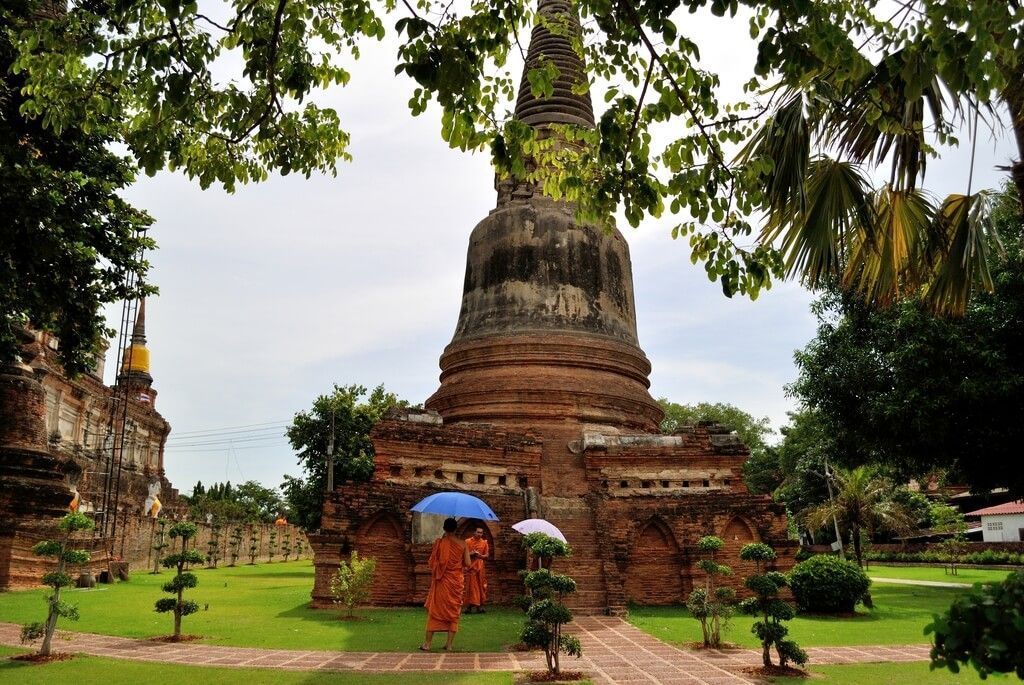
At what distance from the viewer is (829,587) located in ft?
38.2

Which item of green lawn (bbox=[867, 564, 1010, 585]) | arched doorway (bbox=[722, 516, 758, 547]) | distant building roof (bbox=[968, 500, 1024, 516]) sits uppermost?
distant building roof (bbox=[968, 500, 1024, 516])

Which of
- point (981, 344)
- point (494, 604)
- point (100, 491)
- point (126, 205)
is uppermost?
point (126, 205)

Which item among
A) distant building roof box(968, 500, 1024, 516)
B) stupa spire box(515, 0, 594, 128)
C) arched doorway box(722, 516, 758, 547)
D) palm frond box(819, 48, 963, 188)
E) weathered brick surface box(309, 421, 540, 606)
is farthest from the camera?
distant building roof box(968, 500, 1024, 516)

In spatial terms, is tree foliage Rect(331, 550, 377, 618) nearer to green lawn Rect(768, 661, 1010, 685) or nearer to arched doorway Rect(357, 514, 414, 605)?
arched doorway Rect(357, 514, 414, 605)

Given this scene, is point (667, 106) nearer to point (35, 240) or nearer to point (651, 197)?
point (651, 197)

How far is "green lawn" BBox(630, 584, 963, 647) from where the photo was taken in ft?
30.3

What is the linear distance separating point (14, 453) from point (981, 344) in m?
18.8

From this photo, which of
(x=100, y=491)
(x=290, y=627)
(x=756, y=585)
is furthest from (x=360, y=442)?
(x=756, y=585)

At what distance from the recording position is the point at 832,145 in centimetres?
720

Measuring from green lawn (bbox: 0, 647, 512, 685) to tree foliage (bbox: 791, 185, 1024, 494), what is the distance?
1164cm

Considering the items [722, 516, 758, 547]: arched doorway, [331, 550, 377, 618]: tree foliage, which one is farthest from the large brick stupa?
[331, 550, 377, 618]: tree foliage

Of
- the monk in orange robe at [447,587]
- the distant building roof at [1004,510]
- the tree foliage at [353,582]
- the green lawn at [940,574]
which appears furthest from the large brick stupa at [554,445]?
the distant building roof at [1004,510]

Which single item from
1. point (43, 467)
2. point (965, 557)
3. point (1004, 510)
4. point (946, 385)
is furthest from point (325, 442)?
point (1004, 510)

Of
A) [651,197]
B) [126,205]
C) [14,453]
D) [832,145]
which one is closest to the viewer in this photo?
[651,197]
